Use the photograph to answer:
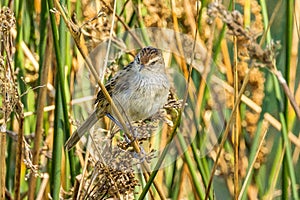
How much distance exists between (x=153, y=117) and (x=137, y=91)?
120 millimetres

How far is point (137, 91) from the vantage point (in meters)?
1.77

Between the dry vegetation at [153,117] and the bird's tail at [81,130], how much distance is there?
0.02m

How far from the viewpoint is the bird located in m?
1.70

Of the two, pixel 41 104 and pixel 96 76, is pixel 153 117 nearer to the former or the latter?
pixel 41 104

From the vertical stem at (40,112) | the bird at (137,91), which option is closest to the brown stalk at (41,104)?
the vertical stem at (40,112)

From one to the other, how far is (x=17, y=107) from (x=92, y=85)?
469 millimetres

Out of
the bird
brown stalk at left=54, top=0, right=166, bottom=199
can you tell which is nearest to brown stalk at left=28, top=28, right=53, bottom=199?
the bird

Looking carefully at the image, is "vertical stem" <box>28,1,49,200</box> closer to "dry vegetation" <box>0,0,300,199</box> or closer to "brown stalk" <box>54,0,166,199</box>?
"dry vegetation" <box>0,0,300,199</box>

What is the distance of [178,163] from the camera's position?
2318 mm

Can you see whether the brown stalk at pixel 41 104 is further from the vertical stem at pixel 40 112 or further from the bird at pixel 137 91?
the bird at pixel 137 91

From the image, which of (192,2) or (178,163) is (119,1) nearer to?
(192,2)

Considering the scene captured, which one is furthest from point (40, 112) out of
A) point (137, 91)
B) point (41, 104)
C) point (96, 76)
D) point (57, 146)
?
point (96, 76)

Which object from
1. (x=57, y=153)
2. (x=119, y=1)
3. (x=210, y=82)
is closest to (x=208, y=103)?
(x=210, y=82)

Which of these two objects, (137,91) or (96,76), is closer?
(96,76)
